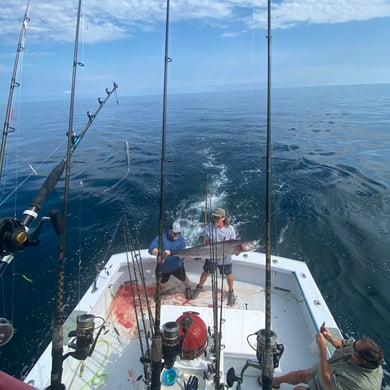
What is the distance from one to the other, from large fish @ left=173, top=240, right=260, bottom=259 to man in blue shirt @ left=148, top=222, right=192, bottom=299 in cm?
15

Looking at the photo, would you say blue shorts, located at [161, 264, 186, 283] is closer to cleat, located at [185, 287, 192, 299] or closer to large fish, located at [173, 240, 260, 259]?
cleat, located at [185, 287, 192, 299]

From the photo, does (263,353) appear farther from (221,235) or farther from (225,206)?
(225,206)

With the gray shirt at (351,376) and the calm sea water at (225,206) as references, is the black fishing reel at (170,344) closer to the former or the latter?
the gray shirt at (351,376)

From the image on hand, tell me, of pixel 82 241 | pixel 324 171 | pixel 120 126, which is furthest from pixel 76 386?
pixel 120 126

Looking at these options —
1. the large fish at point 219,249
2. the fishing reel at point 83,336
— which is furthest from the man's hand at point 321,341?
the fishing reel at point 83,336

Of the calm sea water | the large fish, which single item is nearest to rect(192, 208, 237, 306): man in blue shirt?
the large fish

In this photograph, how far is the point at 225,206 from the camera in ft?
30.4

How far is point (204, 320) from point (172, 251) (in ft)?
4.31

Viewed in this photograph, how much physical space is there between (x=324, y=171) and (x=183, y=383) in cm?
1137

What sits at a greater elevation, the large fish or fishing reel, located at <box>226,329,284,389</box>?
the large fish

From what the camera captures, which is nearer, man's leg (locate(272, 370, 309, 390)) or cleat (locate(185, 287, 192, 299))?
man's leg (locate(272, 370, 309, 390))

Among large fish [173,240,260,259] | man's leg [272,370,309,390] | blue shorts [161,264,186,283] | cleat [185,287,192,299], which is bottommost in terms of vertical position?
man's leg [272,370,309,390]

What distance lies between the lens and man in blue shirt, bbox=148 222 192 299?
4494 mm

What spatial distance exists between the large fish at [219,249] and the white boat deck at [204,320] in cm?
74
